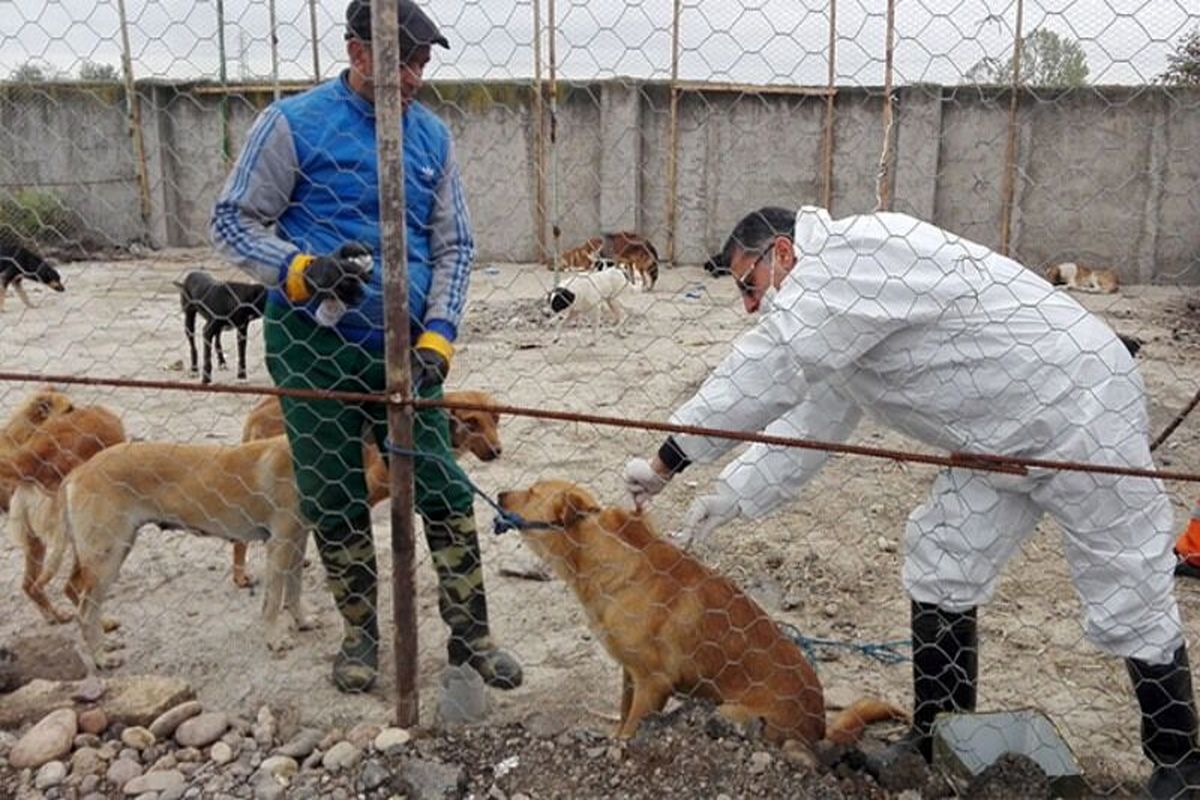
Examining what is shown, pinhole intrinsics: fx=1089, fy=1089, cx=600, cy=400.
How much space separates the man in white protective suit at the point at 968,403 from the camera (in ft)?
8.85

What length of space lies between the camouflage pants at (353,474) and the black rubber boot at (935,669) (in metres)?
1.37

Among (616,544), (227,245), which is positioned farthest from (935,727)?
(227,245)

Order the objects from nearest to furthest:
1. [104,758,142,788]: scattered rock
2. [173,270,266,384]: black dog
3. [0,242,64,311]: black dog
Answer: [104,758,142,788]: scattered rock < [173,270,266,384]: black dog < [0,242,64,311]: black dog

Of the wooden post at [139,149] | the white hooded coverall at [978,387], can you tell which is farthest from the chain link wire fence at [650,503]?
the wooden post at [139,149]

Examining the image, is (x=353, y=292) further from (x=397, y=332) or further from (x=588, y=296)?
(x=588, y=296)

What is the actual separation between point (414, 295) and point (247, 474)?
1.10m

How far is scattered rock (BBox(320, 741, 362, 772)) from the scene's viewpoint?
293cm

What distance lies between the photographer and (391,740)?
300cm

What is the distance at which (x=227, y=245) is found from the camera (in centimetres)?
302

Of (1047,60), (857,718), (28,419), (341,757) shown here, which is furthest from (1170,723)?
(1047,60)

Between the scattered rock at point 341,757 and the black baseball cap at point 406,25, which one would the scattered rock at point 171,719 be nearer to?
the scattered rock at point 341,757

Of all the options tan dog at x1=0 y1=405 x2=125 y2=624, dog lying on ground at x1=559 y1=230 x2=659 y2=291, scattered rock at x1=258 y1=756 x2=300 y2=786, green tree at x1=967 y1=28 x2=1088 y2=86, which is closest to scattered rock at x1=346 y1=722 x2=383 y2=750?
scattered rock at x1=258 y1=756 x2=300 y2=786

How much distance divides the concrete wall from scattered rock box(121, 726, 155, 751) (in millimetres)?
11044

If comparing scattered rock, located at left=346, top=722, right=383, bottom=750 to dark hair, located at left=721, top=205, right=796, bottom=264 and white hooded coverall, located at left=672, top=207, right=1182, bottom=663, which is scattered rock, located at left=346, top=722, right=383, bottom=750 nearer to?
white hooded coverall, located at left=672, top=207, right=1182, bottom=663
